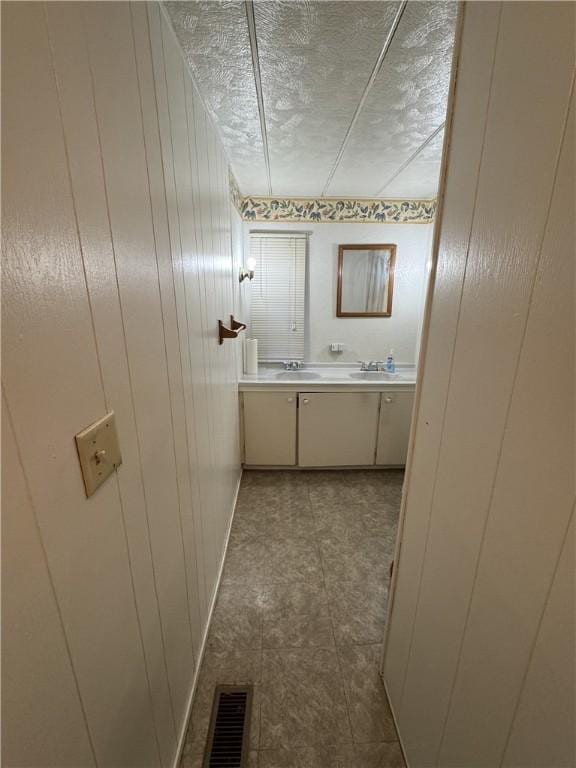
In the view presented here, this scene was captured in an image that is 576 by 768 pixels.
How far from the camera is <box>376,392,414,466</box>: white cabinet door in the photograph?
8.30ft

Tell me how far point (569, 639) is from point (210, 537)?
1.34 metres

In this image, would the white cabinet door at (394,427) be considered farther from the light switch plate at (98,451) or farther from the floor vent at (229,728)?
the light switch plate at (98,451)

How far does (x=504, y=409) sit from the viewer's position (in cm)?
58

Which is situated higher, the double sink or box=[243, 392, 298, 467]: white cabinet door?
the double sink

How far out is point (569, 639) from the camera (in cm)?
45

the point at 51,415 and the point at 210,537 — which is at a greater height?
the point at 51,415

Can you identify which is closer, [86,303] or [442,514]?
[86,303]

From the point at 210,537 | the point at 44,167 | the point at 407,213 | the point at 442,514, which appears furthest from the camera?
the point at 407,213

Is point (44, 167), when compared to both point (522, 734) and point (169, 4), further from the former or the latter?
point (522, 734)

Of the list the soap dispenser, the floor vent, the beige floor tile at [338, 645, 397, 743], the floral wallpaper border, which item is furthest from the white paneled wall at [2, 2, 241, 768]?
the soap dispenser

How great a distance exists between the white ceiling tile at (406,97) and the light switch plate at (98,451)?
4.55ft

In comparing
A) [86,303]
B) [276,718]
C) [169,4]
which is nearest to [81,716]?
[86,303]

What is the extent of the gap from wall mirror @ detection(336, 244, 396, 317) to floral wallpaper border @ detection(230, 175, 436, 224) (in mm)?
245

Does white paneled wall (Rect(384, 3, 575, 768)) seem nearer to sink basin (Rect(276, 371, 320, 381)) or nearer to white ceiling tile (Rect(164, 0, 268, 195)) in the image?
white ceiling tile (Rect(164, 0, 268, 195))
